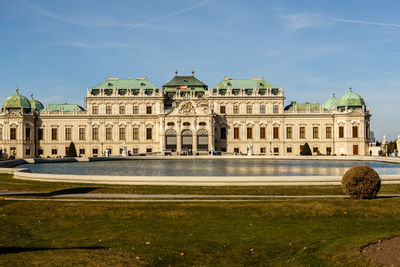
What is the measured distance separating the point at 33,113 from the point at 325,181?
87142 millimetres

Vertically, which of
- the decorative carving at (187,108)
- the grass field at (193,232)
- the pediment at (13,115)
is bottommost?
the grass field at (193,232)

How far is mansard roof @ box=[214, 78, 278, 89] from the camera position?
105 meters

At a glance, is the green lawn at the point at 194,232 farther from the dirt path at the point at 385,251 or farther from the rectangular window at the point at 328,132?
the rectangular window at the point at 328,132

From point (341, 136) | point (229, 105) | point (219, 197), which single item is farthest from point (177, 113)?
point (219, 197)

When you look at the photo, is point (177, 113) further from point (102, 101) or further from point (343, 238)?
point (343, 238)

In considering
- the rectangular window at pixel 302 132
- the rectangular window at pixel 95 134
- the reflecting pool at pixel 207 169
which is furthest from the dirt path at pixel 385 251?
the rectangular window at pixel 95 134

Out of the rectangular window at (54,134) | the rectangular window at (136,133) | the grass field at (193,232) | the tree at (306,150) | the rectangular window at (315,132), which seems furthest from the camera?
the rectangular window at (315,132)

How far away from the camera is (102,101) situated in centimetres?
10388

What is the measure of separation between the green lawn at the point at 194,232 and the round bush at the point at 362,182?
2.37 feet

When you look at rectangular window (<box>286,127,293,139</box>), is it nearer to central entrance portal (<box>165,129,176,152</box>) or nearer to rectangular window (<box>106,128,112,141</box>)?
central entrance portal (<box>165,129,176,152</box>)

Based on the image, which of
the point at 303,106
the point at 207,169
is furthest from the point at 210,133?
the point at 207,169

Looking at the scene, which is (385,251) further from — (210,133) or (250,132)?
(250,132)

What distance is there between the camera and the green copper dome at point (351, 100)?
105575 millimetres

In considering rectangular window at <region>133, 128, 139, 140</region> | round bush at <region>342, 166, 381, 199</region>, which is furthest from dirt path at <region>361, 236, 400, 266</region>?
rectangular window at <region>133, 128, 139, 140</region>
